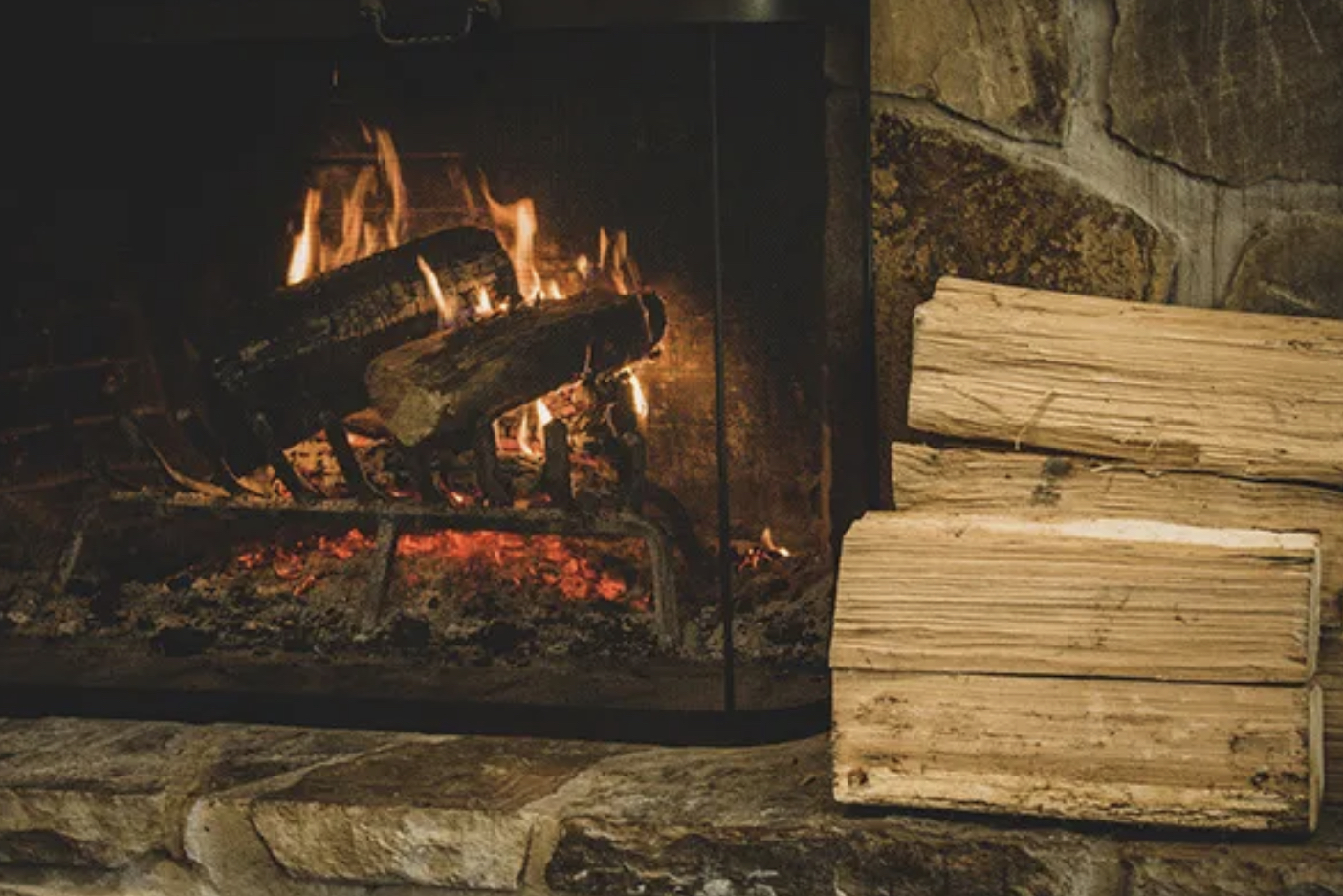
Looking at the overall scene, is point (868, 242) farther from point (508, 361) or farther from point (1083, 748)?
point (1083, 748)

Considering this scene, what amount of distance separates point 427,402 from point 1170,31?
967 mm

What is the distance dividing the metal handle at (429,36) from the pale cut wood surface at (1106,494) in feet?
2.13

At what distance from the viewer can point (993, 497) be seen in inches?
76.6

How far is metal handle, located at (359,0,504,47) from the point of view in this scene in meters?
2.09

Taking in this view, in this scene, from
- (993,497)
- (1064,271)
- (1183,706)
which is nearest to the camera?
(1183,706)

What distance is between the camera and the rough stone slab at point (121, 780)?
213 centimetres

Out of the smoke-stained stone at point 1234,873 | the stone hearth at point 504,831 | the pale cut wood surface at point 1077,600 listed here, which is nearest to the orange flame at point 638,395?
the stone hearth at point 504,831

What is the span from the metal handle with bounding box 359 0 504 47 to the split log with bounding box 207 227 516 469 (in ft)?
1.15

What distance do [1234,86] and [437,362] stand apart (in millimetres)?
990

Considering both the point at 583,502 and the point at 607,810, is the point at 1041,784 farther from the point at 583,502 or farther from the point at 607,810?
the point at 583,502

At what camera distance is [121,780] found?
216 cm

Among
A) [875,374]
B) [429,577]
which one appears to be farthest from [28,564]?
[875,374]

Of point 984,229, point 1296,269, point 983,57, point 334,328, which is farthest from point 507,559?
point 1296,269

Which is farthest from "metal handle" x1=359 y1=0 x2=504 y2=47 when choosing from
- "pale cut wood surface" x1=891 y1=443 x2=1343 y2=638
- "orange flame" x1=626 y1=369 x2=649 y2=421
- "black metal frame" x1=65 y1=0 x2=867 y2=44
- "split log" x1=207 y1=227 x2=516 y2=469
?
Result: "pale cut wood surface" x1=891 y1=443 x2=1343 y2=638
